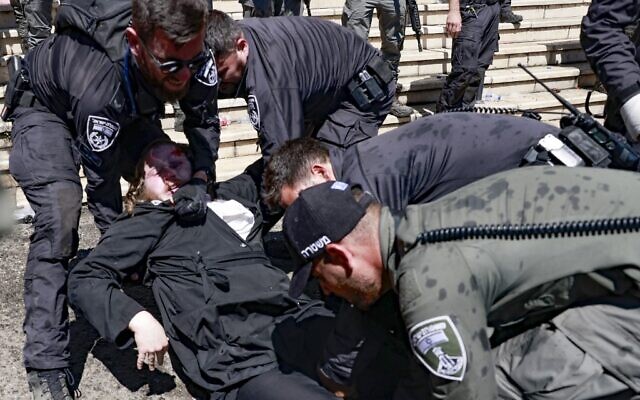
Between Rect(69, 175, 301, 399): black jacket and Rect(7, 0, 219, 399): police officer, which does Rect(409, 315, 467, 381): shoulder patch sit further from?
Rect(7, 0, 219, 399): police officer

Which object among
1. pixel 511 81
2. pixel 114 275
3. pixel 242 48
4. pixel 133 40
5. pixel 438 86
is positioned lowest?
pixel 511 81

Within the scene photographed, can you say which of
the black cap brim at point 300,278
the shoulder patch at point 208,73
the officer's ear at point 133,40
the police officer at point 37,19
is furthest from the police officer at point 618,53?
the police officer at point 37,19

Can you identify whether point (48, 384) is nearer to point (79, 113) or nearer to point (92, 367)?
point (92, 367)

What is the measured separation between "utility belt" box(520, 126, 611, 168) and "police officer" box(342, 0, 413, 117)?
3578 mm

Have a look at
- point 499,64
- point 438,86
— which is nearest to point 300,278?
point 438,86

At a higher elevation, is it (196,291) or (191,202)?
(191,202)

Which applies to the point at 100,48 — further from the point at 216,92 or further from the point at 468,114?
the point at 468,114

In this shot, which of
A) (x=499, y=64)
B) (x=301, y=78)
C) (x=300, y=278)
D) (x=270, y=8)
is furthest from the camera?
(x=499, y=64)

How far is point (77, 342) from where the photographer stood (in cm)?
345

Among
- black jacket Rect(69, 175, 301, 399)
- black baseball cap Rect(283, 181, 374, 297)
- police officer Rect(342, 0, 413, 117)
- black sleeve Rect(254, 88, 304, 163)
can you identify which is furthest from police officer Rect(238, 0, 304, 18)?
black baseball cap Rect(283, 181, 374, 297)

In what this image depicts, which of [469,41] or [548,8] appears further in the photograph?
[548,8]

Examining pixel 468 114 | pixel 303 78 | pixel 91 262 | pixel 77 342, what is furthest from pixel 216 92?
pixel 77 342

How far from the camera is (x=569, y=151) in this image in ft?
8.29

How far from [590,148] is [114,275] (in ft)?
6.17
